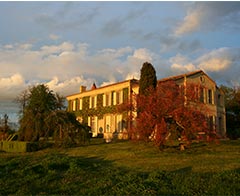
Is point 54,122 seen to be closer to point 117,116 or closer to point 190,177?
point 117,116

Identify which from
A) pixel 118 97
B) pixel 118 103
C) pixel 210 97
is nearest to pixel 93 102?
pixel 118 97

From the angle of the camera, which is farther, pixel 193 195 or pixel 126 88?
pixel 126 88

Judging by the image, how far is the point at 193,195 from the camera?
A: 7.86 metres

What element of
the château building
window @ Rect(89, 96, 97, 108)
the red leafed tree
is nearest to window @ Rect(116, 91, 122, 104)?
the château building

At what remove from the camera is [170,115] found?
19.1m

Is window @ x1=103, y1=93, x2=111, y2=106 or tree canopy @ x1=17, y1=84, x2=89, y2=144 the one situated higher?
window @ x1=103, y1=93, x2=111, y2=106

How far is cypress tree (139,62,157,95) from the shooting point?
92.0 feet

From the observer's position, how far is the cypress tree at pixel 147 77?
92.0ft

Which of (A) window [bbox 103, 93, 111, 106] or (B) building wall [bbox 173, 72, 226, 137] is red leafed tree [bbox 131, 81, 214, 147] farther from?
(A) window [bbox 103, 93, 111, 106]

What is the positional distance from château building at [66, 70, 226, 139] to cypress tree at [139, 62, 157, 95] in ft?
19.2

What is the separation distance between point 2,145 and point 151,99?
16155mm

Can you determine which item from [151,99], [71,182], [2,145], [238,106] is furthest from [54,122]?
[238,106]

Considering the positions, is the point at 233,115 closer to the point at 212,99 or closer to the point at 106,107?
the point at 212,99

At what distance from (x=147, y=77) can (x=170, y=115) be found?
9.78 m
